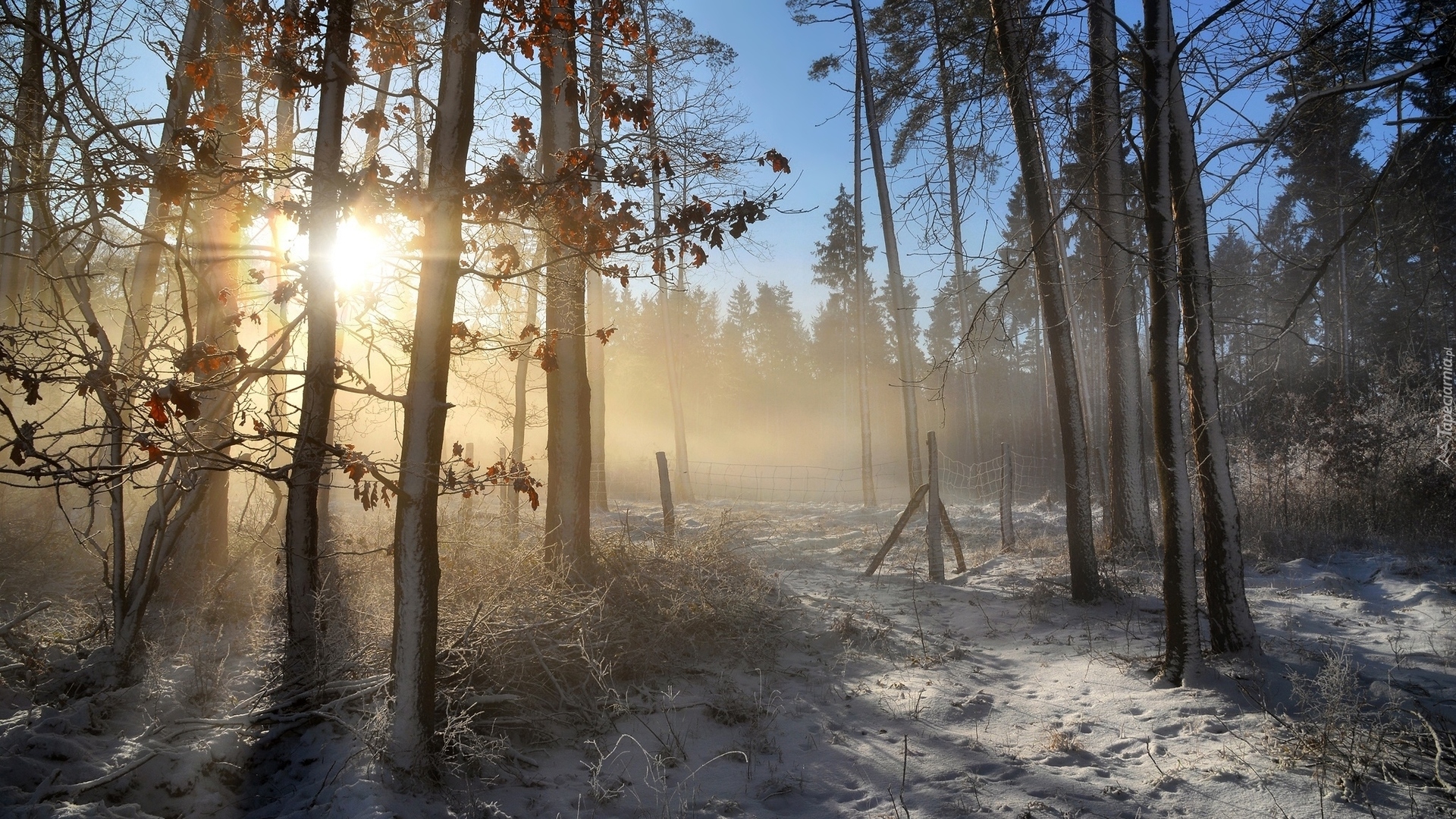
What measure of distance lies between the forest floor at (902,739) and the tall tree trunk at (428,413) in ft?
1.37

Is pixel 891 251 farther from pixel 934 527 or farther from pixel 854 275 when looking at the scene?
pixel 854 275

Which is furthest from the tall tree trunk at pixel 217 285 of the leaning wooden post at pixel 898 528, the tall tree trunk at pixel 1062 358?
the tall tree trunk at pixel 1062 358

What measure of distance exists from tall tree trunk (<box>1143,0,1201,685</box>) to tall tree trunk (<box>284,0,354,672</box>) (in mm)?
5243

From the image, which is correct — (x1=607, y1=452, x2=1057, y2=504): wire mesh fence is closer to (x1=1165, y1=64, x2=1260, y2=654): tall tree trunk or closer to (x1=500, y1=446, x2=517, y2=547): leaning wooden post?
(x1=500, y1=446, x2=517, y2=547): leaning wooden post

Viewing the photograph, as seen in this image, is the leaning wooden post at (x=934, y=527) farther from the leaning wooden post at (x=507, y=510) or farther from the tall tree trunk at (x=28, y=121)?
the tall tree trunk at (x=28, y=121)

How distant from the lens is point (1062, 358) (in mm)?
7449

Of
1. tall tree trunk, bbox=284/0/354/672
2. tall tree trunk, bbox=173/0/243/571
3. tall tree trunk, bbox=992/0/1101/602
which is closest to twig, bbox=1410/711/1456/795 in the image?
tall tree trunk, bbox=992/0/1101/602

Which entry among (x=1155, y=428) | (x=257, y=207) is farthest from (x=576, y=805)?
(x=1155, y=428)

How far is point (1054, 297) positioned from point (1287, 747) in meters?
4.92

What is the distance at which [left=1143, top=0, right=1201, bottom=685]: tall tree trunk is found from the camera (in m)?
4.88

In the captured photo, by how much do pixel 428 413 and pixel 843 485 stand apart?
2739 centimetres

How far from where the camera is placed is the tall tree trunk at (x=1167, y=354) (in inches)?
192

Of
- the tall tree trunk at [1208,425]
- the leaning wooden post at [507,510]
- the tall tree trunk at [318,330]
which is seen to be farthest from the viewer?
the leaning wooden post at [507,510]

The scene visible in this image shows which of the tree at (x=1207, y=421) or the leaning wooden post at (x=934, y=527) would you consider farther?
the leaning wooden post at (x=934, y=527)
